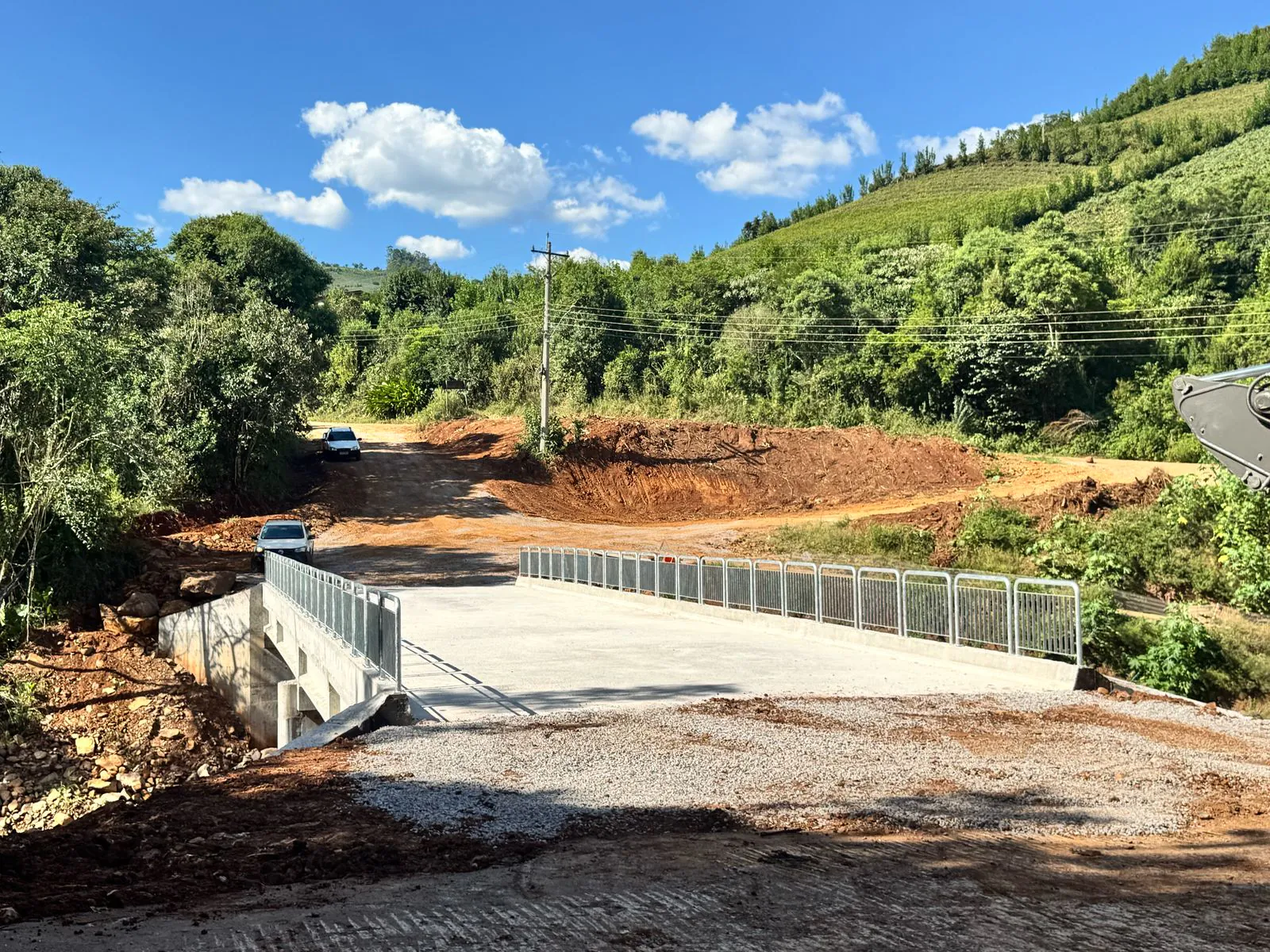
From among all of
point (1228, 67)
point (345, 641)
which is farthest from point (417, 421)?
point (1228, 67)

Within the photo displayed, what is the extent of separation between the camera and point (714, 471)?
51031 millimetres

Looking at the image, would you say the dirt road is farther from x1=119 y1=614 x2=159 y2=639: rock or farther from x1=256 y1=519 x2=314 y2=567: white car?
x1=119 y1=614 x2=159 y2=639: rock

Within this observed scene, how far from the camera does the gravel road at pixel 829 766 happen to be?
765 cm

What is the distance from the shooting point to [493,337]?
71.7 m

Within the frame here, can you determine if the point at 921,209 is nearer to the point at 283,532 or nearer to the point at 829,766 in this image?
the point at 283,532

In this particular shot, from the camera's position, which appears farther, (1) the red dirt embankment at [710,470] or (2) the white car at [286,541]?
(1) the red dirt embankment at [710,470]

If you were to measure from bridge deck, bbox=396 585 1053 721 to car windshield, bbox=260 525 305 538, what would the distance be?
11118mm

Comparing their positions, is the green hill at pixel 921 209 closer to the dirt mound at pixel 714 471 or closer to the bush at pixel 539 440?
the dirt mound at pixel 714 471

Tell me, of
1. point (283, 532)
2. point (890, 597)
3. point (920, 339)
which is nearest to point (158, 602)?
point (283, 532)

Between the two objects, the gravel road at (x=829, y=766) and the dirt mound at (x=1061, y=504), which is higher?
the dirt mound at (x=1061, y=504)

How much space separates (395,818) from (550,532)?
33463 millimetres

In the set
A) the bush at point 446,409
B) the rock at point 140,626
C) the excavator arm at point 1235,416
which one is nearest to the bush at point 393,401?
the bush at point 446,409

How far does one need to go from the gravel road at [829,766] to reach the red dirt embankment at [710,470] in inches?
1331

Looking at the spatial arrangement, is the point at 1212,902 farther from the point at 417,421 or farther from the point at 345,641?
the point at 417,421
